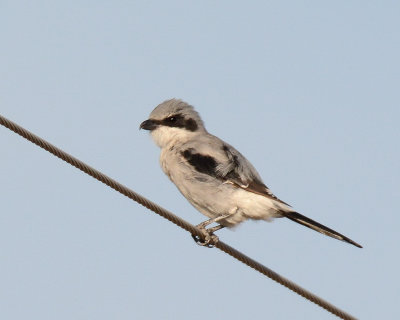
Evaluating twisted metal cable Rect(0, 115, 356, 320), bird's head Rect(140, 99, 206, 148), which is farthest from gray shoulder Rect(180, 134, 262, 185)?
twisted metal cable Rect(0, 115, 356, 320)

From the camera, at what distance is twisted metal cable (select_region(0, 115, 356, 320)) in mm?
5004

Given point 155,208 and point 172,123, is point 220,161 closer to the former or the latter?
point 172,123

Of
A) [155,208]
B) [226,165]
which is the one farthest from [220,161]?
[155,208]

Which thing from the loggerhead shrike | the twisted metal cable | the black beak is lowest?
the twisted metal cable

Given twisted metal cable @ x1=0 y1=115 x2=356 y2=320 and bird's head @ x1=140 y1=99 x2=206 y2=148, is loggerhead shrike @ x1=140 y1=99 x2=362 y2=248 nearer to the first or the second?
bird's head @ x1=140 y1=99 x2=206 y2=148

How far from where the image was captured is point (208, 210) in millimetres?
7531

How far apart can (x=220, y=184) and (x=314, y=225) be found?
1.02 metres

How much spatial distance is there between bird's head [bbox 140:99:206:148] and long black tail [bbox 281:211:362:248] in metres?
1.61

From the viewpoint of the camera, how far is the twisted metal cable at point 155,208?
5.00m

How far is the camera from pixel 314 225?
6852mm

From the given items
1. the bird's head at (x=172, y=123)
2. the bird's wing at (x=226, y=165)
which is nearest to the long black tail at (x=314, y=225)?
the bird's wing at (x=226, y=165)

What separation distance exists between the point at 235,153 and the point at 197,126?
1.16m

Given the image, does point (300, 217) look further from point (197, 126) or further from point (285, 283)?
point (197, 126)

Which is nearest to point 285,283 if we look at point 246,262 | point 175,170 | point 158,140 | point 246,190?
point 246,262
